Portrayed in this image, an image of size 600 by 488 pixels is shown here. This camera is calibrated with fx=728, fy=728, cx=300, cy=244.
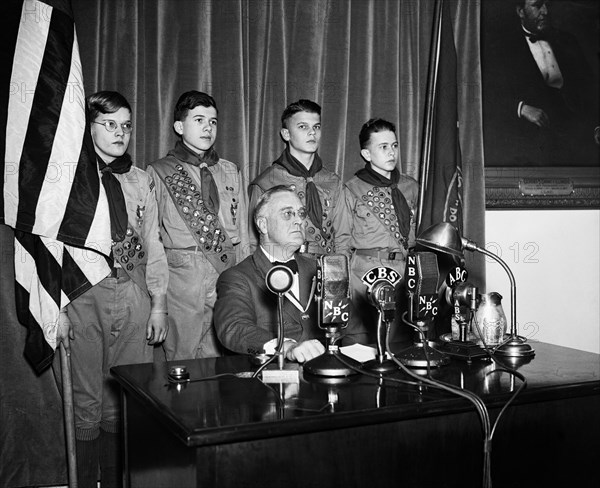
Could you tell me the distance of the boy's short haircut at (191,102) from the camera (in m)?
3.39

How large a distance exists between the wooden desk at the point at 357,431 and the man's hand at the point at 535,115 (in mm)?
2528

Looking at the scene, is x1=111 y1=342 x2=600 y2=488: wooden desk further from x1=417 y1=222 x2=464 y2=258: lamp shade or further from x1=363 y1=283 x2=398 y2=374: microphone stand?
x1=417 y1=222 x2=464 y2=258: lamp shade

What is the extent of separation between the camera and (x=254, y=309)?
8.51 feet

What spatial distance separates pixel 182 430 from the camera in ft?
4.81

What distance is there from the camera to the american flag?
2.72 meters

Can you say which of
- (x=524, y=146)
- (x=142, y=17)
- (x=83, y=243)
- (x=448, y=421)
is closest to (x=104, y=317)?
(x=83, y=243)

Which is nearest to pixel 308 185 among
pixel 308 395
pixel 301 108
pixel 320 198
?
pixel 320 198

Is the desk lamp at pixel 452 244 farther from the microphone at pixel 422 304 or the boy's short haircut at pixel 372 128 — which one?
the boy's short haircut at pixel 372 128

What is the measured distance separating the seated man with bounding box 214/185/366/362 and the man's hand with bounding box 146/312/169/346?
24.3 inches

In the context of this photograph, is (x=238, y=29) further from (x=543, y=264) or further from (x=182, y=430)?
(x=182, y=430)

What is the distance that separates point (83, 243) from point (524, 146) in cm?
274

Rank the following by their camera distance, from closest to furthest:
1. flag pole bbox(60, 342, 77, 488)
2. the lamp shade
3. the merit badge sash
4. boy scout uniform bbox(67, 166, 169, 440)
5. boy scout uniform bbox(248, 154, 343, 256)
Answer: the lamp shade, flag pole bbox(60, 342, 77, 488), boy scout uniform bbox(67, 166, 169, 440), the merit badge sash, boy scout uniform bbox(248, 154, 343, 256)

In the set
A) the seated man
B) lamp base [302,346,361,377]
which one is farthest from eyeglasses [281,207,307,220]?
lamp base [302,346,361,377]

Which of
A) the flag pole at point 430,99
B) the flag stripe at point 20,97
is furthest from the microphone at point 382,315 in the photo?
the flag pole at point 430,99
